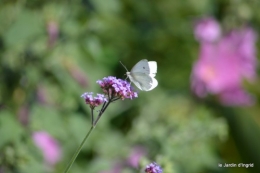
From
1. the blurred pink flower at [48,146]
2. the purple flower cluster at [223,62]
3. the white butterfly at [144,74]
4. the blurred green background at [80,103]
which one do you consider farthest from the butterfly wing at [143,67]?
the purple flower cluster at [223,62]

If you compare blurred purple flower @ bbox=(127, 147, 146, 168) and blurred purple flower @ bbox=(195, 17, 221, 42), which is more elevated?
blurred purple flower @ bbox=(195, 17, 221, 42)

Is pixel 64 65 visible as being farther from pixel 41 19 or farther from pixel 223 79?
pixel 223 79

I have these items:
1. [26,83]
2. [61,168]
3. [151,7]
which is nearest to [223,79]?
[151,7]

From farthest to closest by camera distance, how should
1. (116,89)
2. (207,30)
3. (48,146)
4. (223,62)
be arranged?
(223,62), (207,30), (48,146), (116,89)

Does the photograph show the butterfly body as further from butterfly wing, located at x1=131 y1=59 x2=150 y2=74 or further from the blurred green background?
the blurred green background

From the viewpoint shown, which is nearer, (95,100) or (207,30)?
(95,100)

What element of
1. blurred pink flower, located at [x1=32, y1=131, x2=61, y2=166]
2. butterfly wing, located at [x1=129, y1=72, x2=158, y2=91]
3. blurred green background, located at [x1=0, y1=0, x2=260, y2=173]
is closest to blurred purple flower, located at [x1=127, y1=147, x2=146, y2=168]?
blurred green background, located at [x1=0, y1=0, x2=260, y2=173]

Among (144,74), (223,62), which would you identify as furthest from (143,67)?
(223,62)

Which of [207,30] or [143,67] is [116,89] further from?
[207,30]
